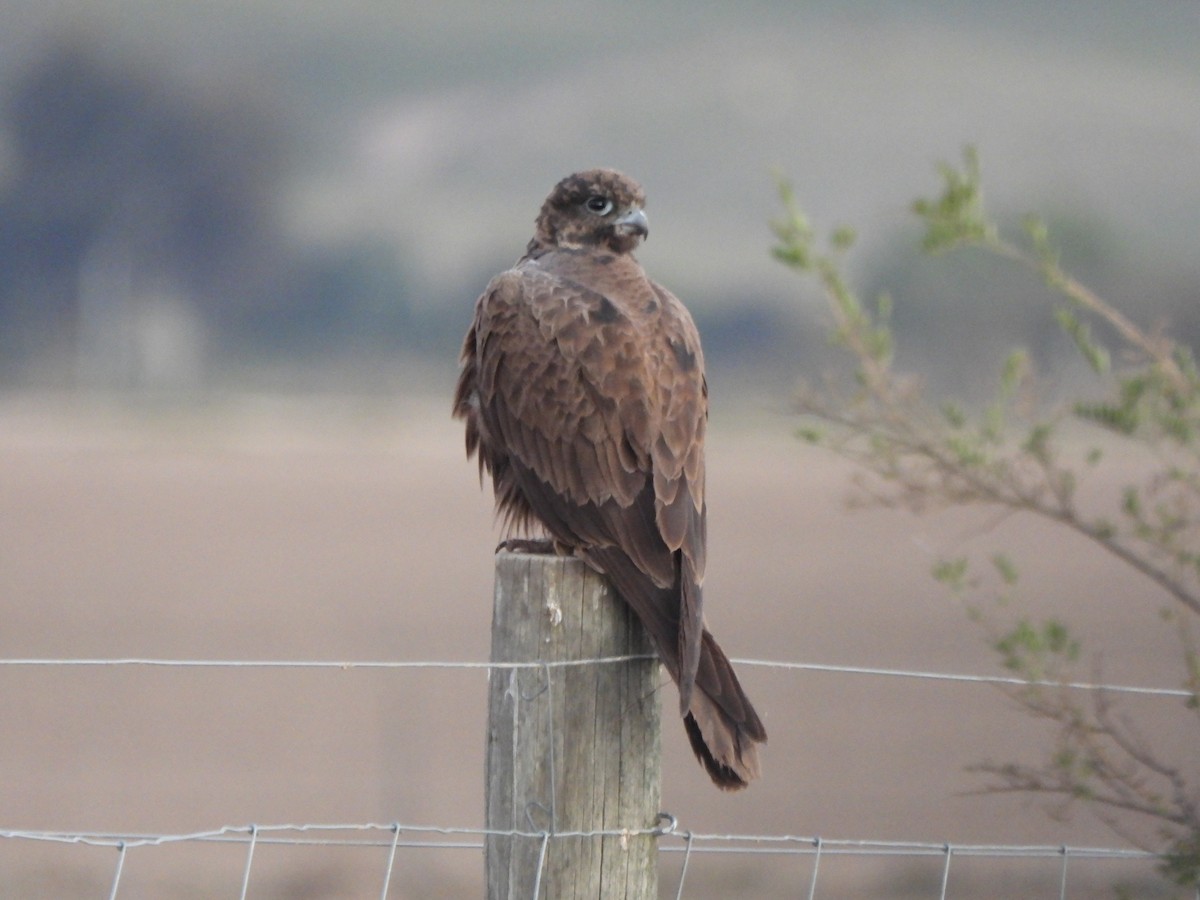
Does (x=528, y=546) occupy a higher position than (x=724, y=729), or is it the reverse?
(x=528, y=546)

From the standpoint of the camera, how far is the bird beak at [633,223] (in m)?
4.30

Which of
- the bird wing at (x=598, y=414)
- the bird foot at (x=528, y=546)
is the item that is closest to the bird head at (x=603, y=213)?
the bird wing at (x=598, y=414)

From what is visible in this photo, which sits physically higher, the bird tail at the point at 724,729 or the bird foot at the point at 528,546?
the bird foot at the point at 528,546

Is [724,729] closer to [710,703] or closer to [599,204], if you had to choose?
[710,703]

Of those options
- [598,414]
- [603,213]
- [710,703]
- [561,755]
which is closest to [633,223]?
[603,213]

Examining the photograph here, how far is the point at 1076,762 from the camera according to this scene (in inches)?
138

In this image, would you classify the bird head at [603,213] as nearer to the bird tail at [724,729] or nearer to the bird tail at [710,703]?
the bird tail at [710,703]

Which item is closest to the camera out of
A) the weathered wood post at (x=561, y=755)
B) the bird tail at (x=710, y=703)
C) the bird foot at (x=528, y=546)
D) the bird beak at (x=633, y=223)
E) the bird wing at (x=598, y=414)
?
the weathered wood post at (x=561, y=755)

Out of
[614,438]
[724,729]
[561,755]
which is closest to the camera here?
[561,755]

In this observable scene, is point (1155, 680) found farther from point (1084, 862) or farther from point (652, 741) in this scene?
point (652, 741)

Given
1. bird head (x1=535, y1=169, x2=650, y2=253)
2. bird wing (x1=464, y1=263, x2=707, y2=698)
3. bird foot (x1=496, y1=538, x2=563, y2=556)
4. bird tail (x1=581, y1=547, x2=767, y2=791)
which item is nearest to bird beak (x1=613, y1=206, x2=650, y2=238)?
bird head (x1=535, y1=169, x2=650, y2=253)

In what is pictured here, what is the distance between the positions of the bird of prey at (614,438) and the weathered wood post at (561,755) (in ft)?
0.52

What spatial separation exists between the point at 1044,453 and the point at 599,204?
1318 mm

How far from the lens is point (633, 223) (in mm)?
4301
